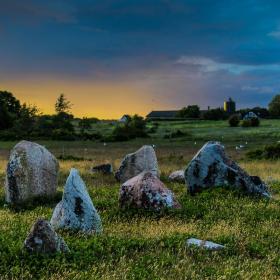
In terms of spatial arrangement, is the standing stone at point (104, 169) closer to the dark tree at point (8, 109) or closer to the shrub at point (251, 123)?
the shrub at point (251, 123)

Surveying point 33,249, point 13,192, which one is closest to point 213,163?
point 13,192

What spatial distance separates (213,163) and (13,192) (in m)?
8.44

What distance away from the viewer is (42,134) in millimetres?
100125

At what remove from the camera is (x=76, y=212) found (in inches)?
645

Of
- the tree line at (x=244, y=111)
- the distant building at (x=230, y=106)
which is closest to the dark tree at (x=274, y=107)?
the tree line at (x=244, y=111)

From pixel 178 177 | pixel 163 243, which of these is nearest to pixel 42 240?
pixel 163 243

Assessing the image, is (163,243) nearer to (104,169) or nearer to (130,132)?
(104,169)

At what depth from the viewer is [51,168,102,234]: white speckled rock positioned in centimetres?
1616

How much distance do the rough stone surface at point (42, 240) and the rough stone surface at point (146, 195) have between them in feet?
22.9

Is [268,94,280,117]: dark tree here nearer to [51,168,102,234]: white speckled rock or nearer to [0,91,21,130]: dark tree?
[0,91,21,130]: dark tree

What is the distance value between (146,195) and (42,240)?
7265 mm

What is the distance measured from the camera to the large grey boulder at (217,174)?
919 inches

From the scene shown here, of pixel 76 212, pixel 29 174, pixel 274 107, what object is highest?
pixel 274 107

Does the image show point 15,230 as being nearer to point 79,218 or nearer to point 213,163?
point 79,218
